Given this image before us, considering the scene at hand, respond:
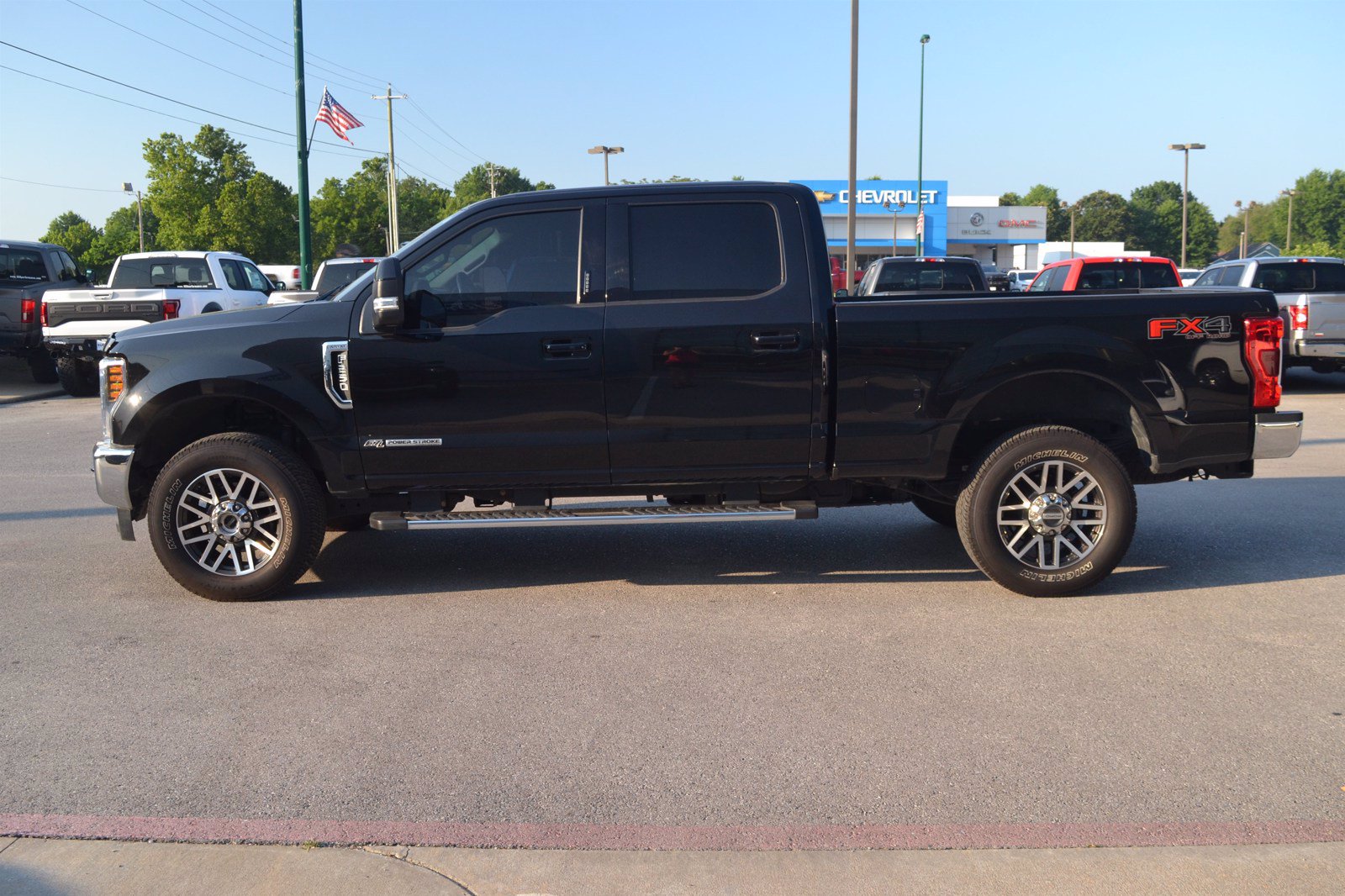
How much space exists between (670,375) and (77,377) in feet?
49.2

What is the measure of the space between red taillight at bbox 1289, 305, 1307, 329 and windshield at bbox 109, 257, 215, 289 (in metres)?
15.9

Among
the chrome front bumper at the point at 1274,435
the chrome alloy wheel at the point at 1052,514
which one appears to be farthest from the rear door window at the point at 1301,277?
the chrome alloy wheel at the point at 1052,514

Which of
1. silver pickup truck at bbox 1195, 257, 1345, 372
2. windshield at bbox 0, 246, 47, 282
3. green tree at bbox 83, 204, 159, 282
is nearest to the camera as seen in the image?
silver pickup truck at bbox 1195, 257, 1345, 372

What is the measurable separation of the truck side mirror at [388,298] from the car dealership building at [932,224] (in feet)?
191

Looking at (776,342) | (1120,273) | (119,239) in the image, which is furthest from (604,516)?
(119,239)

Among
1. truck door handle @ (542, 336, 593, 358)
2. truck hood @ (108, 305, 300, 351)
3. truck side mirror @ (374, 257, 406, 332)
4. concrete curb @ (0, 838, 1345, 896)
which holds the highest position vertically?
truck side mirror @ (374, 257, 406, 332)

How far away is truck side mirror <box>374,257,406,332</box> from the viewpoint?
5.70 meters

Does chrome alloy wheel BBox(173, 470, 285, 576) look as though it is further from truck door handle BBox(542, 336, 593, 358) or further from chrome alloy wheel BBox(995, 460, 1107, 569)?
chrome alloy wheel BBox(995, 460, 1107, 569)

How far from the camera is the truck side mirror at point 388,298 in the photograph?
5.70 meters

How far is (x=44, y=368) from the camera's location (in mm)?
19203

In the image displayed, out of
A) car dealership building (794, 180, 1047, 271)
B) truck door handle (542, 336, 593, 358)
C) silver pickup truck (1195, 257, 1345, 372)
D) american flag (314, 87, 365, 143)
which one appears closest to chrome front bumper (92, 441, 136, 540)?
truck door handle (542, 336, 593, 358)

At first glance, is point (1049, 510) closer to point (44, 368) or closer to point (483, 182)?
point (44, 368)

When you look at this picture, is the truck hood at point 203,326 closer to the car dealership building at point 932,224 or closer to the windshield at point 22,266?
the windshield at point 22,266

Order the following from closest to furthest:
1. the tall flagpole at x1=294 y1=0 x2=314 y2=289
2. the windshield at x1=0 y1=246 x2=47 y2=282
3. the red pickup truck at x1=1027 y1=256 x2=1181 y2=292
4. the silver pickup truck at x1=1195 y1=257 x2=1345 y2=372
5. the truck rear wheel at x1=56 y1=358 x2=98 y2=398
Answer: the silver pickup truck at x1=1195 y1=257 x2=1345 y2=372
the red pickup truck at x1=1027 y1=256 x2=1181 y2=292
the truck rear wheel at x1=56 y1=358 x2=98 y2=398
the windshield at x1=0 y1=246 x2=47 y2=282
the tall flagpole at x1=294 y1=0 x2=314 y2=289
